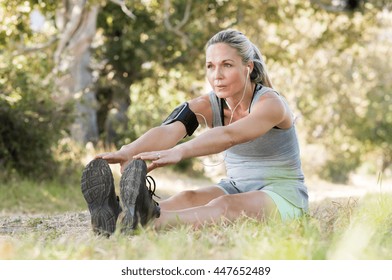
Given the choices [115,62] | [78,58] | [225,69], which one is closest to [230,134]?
[225,69]

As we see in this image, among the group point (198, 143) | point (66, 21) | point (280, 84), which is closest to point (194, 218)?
point (198, 143)

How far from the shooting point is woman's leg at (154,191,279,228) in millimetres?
4289

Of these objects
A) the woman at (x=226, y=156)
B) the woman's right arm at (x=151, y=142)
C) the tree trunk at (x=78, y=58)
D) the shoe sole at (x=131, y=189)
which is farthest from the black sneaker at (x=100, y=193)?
the tree trunk at (x=78, y=58)

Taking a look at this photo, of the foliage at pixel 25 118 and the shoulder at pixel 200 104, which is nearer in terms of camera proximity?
the shoulder at pixel 200 104

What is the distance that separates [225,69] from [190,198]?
36.1 inches

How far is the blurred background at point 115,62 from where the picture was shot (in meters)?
10.4

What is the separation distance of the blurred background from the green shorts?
578cm

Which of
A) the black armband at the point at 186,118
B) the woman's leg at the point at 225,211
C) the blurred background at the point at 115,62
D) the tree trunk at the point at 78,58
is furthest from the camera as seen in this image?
the tree trunk at the point at 78,58

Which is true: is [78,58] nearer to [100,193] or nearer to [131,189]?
[100,193]

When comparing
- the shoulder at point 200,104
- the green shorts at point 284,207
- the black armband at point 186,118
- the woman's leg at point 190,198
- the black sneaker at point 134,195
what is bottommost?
the green shorts at point 284,207

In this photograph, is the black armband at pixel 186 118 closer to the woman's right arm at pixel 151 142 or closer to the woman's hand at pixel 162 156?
the woman's right arm at pixel 151 142

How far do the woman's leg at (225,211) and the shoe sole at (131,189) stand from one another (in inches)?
9.0

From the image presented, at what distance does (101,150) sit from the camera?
45.4 feet

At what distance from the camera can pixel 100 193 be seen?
4102mm
